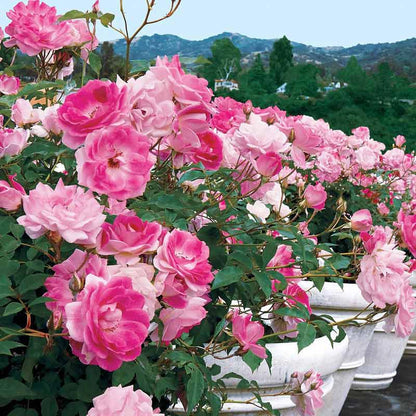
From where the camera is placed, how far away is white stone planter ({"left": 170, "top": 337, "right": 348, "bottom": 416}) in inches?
71.1

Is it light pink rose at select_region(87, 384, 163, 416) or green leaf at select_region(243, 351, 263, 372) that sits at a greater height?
light pink rose at select_region(87, 384, 163, 416)

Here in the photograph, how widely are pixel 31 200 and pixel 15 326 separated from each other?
1.00ft

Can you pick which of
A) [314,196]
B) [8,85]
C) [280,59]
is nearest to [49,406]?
[314,196]

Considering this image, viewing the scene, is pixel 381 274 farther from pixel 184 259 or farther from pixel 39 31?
pixel 39 31

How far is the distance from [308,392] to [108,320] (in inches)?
41.1

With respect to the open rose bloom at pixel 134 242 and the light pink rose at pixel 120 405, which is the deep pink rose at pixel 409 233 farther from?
the light pink rose at pixel 120 405

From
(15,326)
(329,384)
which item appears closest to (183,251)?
(15,326)

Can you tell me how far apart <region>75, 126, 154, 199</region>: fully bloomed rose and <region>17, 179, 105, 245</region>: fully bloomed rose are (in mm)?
29

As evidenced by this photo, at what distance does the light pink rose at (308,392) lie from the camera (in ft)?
5.60

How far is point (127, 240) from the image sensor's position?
36.7 inches

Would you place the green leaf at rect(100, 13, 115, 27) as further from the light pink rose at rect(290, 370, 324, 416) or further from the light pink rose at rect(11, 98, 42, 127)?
the light pink rose at rect(290, 370, 324, 416)

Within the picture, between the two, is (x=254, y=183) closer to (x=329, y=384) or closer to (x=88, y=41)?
(x=88, y=41)

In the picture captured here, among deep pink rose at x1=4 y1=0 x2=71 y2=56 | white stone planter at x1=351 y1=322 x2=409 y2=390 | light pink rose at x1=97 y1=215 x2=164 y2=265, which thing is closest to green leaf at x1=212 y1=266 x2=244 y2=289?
light pink rose at x1=97 y1=215 x2=164 y2=265

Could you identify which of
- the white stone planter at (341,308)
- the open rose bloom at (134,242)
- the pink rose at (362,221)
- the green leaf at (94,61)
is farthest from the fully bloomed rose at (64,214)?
the white stone planter at (341,308)
